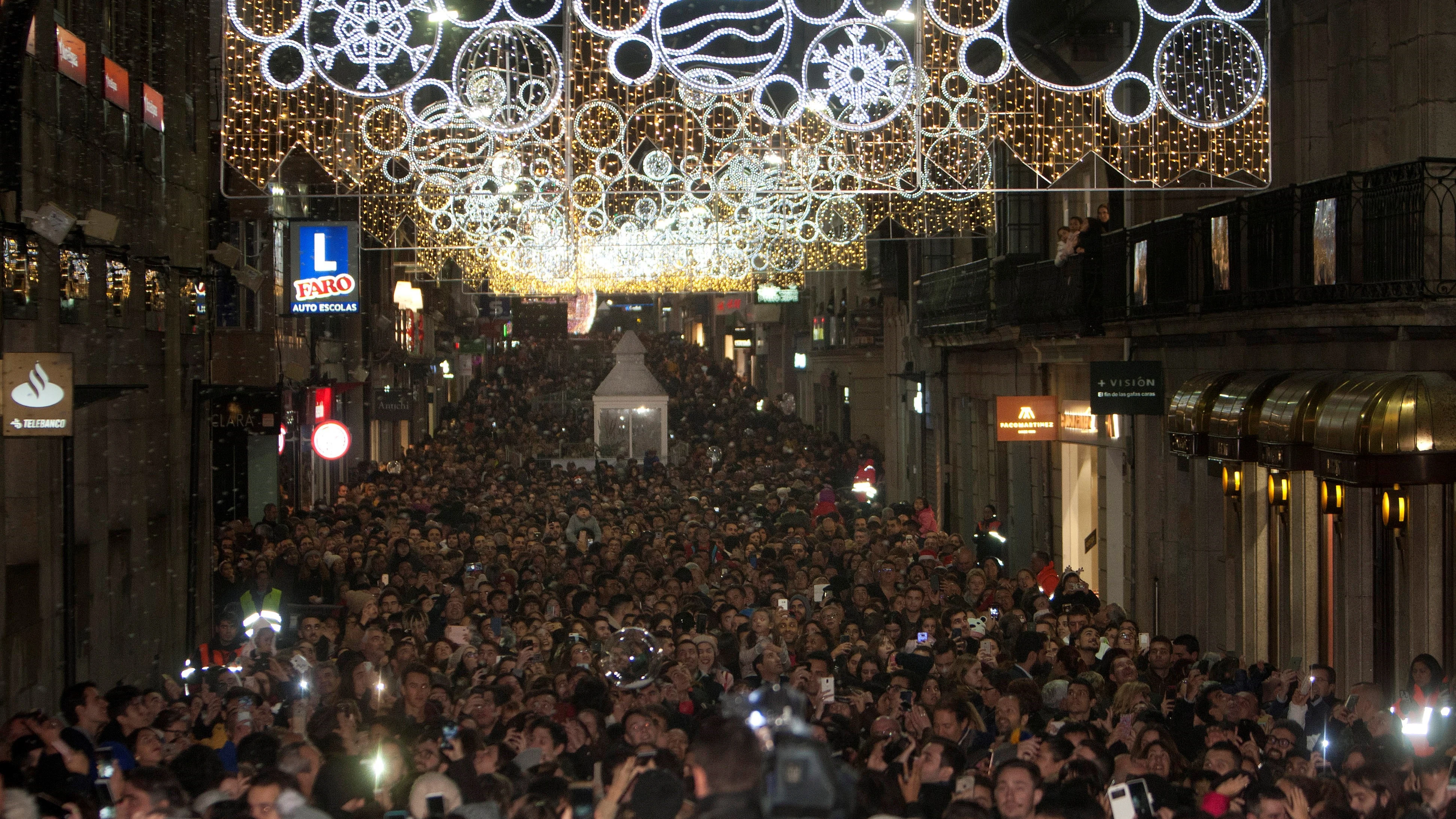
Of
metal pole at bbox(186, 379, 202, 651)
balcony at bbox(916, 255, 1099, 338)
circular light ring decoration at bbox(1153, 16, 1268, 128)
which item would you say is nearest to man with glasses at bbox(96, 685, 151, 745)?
metal pole at bbox(186, 379, 202, 651)

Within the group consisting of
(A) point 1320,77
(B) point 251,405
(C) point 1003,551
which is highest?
(A) point 1320,77

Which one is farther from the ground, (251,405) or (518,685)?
(251,405)

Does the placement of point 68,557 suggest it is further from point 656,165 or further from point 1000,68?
point 656,165

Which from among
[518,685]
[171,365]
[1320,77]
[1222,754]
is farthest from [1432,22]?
[171,365]

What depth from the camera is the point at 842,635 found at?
15078mm

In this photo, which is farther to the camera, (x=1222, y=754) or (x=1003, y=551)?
(x=1003, y=551)

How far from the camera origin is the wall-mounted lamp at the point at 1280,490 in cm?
1633

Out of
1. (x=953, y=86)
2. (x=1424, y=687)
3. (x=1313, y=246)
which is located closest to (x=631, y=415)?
(x=953, y=86)

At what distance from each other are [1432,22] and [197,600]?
14.8 m

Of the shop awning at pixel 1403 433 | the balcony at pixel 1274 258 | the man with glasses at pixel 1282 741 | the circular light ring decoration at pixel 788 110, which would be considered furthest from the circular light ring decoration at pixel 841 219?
the man with glasses at pixel 1282 741

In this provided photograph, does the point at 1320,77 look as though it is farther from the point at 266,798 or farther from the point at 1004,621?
the point at 266,798

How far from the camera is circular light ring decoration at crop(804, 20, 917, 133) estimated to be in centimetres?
1341

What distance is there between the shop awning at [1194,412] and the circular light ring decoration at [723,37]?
6378 millimetres

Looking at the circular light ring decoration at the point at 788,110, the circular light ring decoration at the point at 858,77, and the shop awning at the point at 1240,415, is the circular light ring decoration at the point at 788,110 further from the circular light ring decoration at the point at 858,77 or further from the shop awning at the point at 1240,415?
the shop awning at the point at 1240,415
